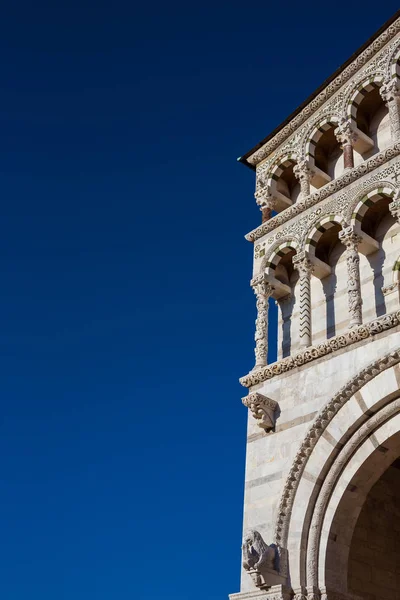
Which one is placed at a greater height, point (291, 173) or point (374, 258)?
point (291, 173)

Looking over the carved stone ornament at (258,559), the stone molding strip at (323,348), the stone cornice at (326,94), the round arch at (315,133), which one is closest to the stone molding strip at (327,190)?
the round arch at (315,133)

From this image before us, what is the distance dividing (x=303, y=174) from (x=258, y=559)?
23.1 ft

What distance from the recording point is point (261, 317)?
12594 millimetres

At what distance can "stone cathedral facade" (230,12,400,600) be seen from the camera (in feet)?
32.8

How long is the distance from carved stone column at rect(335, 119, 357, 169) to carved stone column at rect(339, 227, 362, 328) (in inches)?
62.6

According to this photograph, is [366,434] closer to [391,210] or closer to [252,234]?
[391,210]

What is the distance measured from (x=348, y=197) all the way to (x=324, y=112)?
2.57 metres

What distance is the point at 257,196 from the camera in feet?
47.4

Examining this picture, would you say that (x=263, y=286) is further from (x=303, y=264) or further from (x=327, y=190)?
(x=327, y=190)

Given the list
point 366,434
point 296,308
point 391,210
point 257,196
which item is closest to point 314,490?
point 366,434

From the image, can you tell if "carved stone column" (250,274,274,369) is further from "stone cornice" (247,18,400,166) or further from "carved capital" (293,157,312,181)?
"stone cornice" (247,18,400,166)

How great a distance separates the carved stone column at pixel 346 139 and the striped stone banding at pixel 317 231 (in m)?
1.10

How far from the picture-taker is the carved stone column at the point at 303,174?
44.1ft

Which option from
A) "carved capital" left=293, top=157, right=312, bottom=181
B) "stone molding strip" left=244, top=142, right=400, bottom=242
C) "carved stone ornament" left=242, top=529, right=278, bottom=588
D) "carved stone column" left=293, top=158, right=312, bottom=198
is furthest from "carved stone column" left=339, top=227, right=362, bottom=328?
"carved stone ornament" left=242, top=529, right=278, bottom=588
